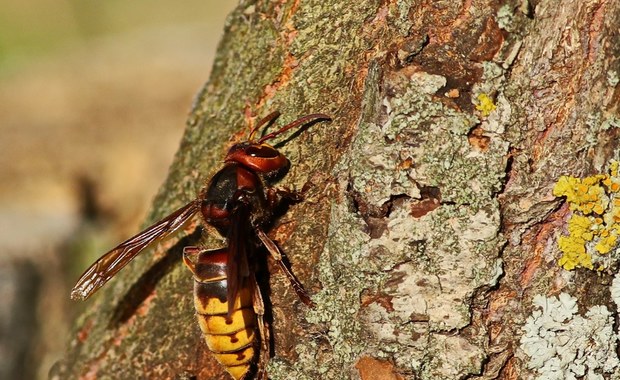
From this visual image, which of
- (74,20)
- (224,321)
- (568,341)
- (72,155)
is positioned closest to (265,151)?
(224,321)

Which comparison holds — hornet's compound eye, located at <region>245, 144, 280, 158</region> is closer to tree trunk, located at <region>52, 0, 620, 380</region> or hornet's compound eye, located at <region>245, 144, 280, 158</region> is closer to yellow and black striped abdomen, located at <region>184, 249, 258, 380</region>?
tree trunk, located at <region>52, 0, 620, 380</region>

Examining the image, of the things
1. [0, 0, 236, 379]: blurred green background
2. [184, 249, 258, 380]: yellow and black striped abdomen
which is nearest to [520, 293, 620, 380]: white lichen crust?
[184, 249, 258, 380]: yellow and black striped abdomen

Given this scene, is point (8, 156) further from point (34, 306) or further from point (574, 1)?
point (574, 1)

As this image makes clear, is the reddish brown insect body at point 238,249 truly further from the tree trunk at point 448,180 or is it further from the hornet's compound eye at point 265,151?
the tree trunk at point 448,180

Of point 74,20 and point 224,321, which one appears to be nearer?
point 224,321

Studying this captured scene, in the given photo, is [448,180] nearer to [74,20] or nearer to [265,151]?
[265,151]
